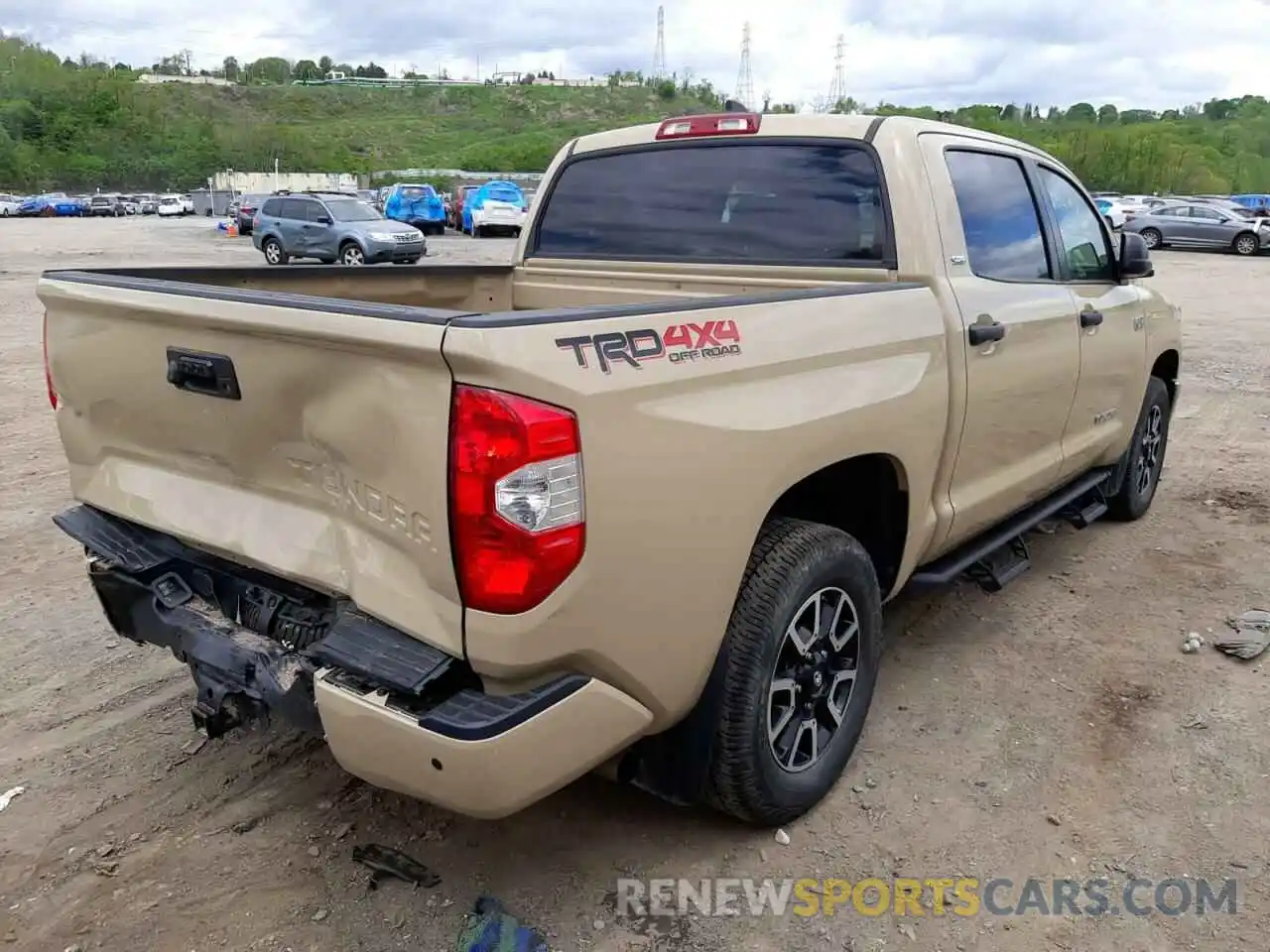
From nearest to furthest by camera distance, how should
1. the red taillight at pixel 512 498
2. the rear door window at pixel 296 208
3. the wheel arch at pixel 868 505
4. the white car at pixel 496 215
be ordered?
the red taillight at pixel 512 498
the wheel arch at pixel 868 505
the rear door window at pixel 296 208
the white car at pixel 496 215

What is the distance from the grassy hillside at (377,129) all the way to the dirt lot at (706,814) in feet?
228

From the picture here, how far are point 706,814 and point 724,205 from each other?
221cm

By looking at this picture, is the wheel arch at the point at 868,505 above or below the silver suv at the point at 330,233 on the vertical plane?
above

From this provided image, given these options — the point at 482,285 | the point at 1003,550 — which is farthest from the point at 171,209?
the point at 1003,550

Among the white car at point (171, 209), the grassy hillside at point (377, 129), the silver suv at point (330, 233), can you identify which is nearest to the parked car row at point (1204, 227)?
the silver suv at point (330, 233)

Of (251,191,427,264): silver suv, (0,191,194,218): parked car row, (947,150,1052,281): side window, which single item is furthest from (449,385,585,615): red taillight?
(0,191,194,218): parked car row

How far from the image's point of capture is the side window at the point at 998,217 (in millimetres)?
3711

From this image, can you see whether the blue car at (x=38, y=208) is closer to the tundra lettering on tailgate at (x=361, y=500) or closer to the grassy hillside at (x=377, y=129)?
the grassy hillside at (x=377, y=129)

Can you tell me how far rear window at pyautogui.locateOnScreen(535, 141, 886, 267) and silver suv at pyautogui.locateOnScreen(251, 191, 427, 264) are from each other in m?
18.3

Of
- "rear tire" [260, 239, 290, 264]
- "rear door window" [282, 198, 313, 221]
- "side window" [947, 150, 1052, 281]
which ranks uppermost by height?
"side window" [947, 150, 1052, 281]

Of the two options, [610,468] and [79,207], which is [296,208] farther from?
[79,207]

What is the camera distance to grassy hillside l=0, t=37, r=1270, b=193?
72875mm

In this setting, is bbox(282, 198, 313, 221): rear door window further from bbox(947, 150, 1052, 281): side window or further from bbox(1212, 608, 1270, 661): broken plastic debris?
bbox(1212, 608, 1270, 661): broken plastic debris

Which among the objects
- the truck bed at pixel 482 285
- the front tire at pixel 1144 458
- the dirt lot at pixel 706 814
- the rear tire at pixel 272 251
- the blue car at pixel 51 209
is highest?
the truck bed at pixel 482 285
